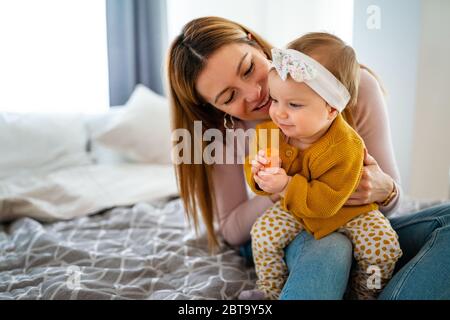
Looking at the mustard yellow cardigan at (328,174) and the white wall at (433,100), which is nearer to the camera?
the mustard yellow cardigan at (328,174)

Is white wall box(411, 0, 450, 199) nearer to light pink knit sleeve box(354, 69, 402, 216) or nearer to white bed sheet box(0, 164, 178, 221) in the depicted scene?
light pink knit sleeve box(354, 69, 402, 216)

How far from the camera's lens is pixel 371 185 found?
2.99 feet

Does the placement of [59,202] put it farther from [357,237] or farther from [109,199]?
[357,237]

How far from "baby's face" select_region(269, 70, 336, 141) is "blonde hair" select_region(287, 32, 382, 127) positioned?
0.17 ft

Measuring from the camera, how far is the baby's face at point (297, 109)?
0.80m

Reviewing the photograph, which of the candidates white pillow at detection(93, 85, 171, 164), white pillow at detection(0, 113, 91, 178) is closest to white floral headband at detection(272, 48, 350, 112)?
white pillow at detection(0, 113, 91, 178)

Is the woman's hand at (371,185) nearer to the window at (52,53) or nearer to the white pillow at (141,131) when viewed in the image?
the window at (52,53)

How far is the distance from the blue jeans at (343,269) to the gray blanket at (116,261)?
0.29m

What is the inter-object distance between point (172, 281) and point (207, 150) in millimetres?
352

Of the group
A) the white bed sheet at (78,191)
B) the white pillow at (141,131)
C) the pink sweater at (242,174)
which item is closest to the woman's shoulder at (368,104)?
the pink sweater at (242,174)

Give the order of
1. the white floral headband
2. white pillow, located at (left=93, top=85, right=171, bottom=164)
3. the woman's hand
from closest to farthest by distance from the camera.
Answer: the white floral headband → the woman's hand → white pillow, located at (left=93, top=85, right=171, bottom=164)

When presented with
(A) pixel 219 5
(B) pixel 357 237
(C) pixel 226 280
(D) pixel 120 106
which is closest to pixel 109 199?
(D) pixel 120 106

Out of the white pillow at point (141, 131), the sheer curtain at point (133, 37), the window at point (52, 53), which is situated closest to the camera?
the window at point (52, 53)

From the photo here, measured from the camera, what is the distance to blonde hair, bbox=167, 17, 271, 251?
1.03 m
